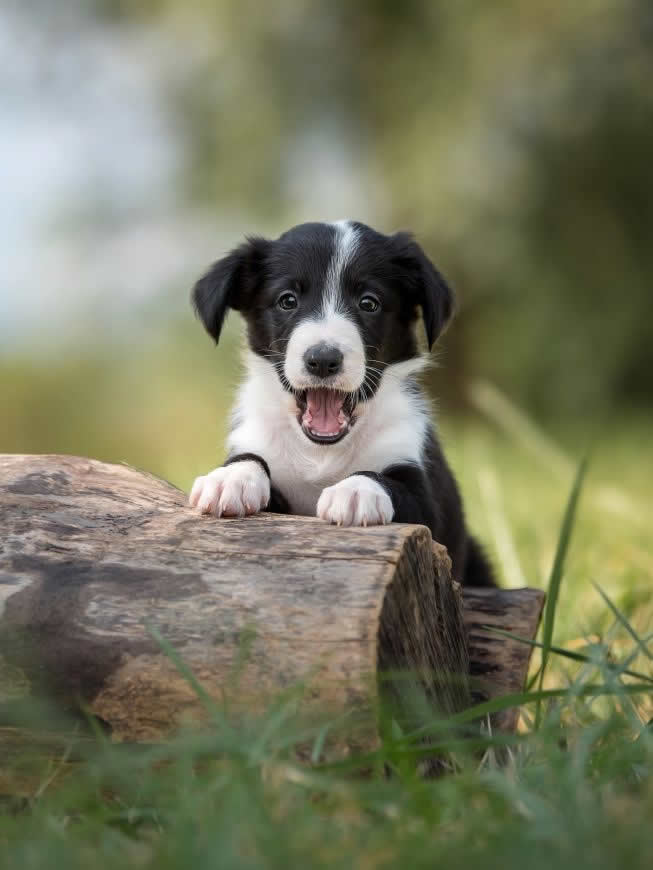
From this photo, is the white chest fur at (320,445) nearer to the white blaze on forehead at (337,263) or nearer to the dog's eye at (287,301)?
the dog's eye at (287,301)

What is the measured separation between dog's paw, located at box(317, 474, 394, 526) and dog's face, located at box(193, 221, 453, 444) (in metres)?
0.59

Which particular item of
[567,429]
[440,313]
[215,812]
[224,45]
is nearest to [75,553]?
[215,812]

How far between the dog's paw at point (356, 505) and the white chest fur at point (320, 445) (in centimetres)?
60

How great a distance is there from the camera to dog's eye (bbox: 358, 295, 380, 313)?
13.2 ft

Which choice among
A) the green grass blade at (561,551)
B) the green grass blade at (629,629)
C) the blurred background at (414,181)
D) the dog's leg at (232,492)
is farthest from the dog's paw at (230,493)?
the blurred background at (414,181)

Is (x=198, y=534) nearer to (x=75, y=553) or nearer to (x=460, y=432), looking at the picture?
(x=75, y=553)

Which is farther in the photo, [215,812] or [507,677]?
[507,677]

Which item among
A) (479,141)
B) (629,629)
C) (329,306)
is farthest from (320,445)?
(479,141)

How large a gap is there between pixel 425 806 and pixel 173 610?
847 mm

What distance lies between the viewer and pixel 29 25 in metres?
17.1

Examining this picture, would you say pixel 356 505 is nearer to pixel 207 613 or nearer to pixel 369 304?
pixel 207 613

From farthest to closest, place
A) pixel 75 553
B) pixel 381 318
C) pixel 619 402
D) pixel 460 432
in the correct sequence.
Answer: pixel 619 402
pixel 460 432
pixel 381 318
pixel 75 553

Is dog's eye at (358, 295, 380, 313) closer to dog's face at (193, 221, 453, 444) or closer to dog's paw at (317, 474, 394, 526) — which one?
dog's face at (193, 221, 453, 444)

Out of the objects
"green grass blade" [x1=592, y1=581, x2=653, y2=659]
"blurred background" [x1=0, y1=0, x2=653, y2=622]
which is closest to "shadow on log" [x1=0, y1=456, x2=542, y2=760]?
"green grass blade" [x1=592, y1=581, x2=653, y2=659]
